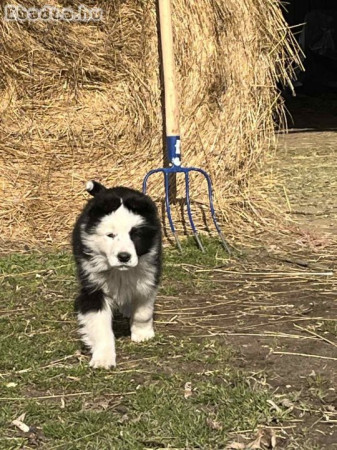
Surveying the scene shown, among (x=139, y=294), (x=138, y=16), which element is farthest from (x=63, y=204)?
(x=139, y=294)

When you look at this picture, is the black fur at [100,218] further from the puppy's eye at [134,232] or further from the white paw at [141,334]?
the white paw at [141,334]

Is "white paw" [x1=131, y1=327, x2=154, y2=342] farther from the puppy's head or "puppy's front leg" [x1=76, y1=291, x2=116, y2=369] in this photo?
the puppy's head

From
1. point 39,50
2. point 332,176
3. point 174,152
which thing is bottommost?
point 332,176

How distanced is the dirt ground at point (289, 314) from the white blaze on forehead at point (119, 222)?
80 centimetres

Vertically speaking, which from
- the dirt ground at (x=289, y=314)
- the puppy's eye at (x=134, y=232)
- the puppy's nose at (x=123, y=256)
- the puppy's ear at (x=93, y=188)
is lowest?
the dirt ground at (x=289, y=314)

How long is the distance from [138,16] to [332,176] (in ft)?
10.0

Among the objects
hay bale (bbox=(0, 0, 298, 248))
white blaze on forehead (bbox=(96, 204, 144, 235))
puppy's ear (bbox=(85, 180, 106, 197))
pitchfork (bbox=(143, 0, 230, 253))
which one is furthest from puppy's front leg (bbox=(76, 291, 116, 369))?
hay bale (bbox=(0, 0, 298, 248))

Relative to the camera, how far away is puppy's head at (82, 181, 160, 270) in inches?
138

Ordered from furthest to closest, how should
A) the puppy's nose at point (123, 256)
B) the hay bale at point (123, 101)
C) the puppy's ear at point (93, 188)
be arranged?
the hay bale at point (123, 101) < the puppy's ear at point (93, 188) < the puppy's nose at point (123, 256)

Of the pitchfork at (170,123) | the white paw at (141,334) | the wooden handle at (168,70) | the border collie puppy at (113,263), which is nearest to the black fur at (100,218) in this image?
the border collie puppy at (113,263)

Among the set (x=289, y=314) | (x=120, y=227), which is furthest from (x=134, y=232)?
(x=289, y=314)

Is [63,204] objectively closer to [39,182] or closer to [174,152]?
[39,182]

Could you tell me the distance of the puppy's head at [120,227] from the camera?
349 cm

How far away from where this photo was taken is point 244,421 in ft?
9.80
